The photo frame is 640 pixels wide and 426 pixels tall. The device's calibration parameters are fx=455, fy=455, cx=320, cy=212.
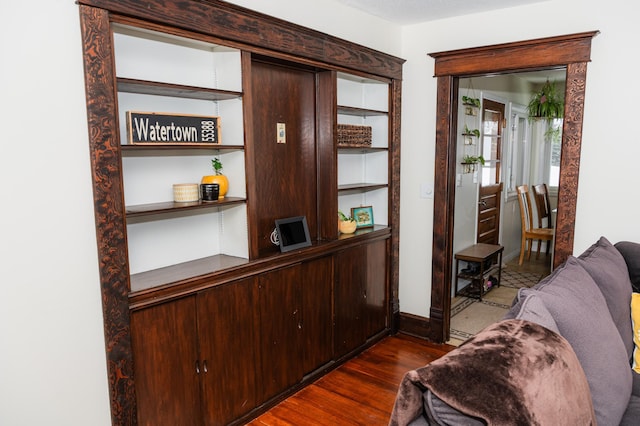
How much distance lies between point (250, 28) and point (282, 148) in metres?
0.74

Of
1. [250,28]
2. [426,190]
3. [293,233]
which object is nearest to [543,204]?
[426,190]

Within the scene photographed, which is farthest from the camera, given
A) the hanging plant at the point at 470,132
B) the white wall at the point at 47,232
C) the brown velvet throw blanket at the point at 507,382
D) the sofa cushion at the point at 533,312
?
the hanging plant at the point at 470,132

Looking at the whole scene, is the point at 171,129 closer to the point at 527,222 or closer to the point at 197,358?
the point at 197,358

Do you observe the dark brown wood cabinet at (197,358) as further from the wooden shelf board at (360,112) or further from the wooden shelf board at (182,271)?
the wooden shelf board at (360,112)

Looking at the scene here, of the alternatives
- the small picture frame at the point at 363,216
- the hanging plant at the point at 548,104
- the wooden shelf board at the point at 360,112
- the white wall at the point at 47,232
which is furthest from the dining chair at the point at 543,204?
the white wall at the point at 47,232

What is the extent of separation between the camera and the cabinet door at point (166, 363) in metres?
2.05

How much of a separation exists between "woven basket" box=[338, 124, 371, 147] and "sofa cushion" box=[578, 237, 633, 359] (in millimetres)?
1689

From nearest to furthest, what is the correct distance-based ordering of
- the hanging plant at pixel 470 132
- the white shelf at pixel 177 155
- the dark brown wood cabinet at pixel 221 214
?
the dark brown wood cabinet at pixel 221 214
the white shelf at pixel 177 155
the hanging plant at pixel 470 132

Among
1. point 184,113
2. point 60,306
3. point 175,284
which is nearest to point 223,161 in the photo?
point 184,113

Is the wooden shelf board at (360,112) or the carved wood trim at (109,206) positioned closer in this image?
the carved wood trim at (109,206)

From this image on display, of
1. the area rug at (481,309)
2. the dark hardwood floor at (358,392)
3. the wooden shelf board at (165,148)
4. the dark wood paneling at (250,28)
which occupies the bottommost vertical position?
the dark hardwood floor at (358,392)

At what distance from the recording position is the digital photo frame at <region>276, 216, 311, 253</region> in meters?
2.79

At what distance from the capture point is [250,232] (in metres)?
2.55

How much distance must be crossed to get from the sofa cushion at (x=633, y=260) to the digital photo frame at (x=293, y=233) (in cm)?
184
